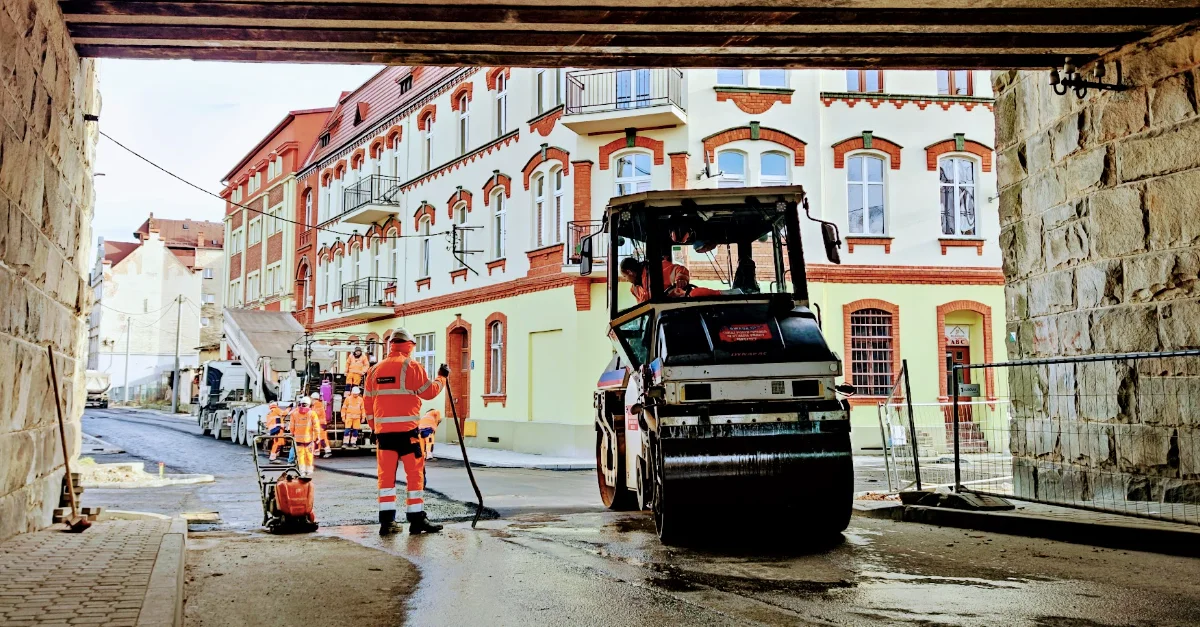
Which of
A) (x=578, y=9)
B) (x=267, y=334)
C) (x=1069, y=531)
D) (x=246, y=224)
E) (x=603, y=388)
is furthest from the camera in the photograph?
(x=246, y=224)

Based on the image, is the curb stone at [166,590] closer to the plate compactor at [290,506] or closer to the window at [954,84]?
the plate compactor at [290,506]

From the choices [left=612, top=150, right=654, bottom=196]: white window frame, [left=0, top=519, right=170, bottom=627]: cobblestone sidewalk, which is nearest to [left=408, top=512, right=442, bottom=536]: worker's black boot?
[left=0, top=519, right=170, bottom=627]: cobblestone sidewalk

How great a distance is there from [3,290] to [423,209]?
915 inches

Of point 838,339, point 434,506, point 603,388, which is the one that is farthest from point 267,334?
point 603,388

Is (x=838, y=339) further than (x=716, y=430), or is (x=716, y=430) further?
(x=838, y=339)

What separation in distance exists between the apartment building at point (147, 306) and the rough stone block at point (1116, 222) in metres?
73.7

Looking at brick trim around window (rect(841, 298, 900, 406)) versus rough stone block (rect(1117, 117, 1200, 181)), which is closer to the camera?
rough stone block (rect(1117, 117, 1200, 181))

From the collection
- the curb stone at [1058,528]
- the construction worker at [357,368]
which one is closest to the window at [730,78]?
the construction worker at [357,368]

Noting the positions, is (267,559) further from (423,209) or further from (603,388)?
(423,209)

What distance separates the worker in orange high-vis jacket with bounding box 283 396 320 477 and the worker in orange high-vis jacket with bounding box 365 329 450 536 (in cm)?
636

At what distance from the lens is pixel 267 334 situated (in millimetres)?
27094

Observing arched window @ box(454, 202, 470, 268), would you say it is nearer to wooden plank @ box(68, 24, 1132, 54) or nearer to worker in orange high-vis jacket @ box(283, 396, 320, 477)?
worker in orange high-vis jacket @ box(283, 396, 320, 477)

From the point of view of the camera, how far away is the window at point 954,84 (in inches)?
853

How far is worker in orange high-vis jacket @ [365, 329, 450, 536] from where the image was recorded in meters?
8.89
